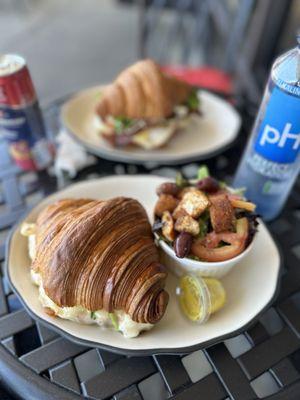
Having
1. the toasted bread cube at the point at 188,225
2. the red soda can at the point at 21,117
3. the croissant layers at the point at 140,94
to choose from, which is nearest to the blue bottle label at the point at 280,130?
the toasted bread cube at the point at 188,225

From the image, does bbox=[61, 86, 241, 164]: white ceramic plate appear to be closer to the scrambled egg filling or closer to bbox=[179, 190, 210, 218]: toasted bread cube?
bbox=[179, 190, 210, 218]: toasted bread cube

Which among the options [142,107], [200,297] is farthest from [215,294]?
[142,107]

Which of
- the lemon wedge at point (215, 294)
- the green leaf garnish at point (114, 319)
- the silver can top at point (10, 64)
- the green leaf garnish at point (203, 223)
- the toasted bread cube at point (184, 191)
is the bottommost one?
the lemon wedge at point (215, 294)

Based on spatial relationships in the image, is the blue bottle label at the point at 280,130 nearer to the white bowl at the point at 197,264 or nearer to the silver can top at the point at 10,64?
the white bowl at the point at 197,264

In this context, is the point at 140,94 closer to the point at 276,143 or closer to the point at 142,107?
the point at 142,107

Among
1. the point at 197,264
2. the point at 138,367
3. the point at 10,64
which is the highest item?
the point at 10,64
